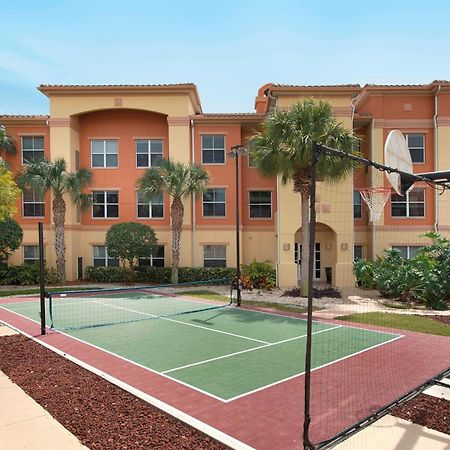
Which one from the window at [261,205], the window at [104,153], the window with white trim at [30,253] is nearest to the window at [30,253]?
the window with white trim at [30,253]

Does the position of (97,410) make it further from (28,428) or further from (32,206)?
(32,206)

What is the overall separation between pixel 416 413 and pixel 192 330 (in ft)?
26.2

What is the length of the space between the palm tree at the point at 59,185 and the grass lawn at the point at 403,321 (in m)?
18.4

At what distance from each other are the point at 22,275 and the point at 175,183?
39.2ft

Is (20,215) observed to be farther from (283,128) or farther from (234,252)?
(283,128)

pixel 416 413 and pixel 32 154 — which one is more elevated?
Result: pixel 32 154

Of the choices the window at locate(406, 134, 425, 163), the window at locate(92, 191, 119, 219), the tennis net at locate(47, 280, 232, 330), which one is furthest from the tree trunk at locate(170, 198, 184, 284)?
the window at locate(406, 134, 425, 163)

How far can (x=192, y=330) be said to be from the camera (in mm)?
13367

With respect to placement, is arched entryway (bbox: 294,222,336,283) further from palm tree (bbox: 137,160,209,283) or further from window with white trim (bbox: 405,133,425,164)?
window with white trim (bbox: 405,133,425,164)

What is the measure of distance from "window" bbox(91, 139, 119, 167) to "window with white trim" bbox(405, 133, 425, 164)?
20.5 meters

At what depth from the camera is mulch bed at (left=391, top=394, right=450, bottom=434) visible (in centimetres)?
624

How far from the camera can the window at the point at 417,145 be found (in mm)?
26750

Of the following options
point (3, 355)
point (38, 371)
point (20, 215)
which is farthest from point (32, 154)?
point (38, 371)

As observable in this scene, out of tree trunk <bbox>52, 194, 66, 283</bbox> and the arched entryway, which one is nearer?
tree trunk <bbox>52, 194, 66, 283</bbox>
